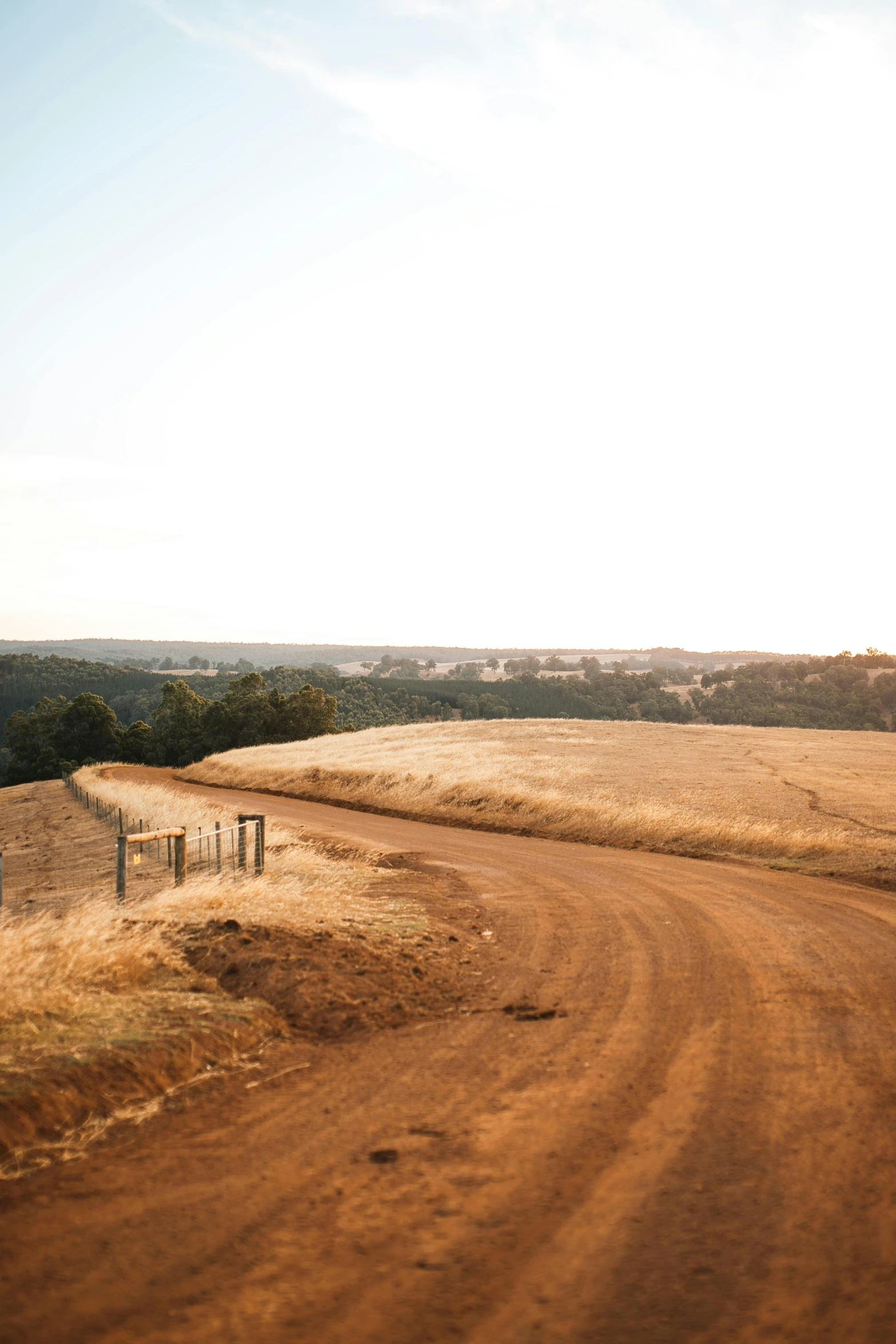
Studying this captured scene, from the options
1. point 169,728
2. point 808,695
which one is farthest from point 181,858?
point 808,695

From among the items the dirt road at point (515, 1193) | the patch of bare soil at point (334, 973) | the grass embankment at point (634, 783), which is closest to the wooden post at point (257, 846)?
the patch of bare soil at point (334, 973)

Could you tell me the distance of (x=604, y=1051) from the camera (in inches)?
275

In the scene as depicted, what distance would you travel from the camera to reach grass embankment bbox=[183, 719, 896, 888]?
1941cm

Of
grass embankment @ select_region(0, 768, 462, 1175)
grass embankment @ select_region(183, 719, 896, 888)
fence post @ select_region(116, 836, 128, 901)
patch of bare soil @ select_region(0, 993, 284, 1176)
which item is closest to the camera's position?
patch of bare soil @ select_region(0, 993, 284, 1176)

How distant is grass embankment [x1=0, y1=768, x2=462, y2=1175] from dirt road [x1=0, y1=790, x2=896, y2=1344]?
436 millimetres

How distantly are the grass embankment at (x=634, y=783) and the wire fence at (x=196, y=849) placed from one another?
8173 mm

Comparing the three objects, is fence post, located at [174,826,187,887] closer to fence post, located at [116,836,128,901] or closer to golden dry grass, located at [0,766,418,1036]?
golden dry grass, located at [0,766,418,1036]

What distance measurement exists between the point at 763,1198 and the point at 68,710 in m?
83.7

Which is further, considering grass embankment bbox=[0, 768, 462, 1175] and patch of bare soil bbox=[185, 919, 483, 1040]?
patch of bare soil bbox=[185, 919, 483, 1040]

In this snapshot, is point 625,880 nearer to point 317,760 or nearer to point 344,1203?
point 344,1203

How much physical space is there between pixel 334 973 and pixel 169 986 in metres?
1.61

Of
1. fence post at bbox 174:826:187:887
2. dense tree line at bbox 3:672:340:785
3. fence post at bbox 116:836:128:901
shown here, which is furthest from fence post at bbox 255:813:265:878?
dense tree line at bbox 3:672:340:785

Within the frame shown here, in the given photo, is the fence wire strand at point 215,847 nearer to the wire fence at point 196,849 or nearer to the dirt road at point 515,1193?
the wire fence at point 196,849

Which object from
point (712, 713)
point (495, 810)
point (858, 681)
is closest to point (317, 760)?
point (495, 810)
